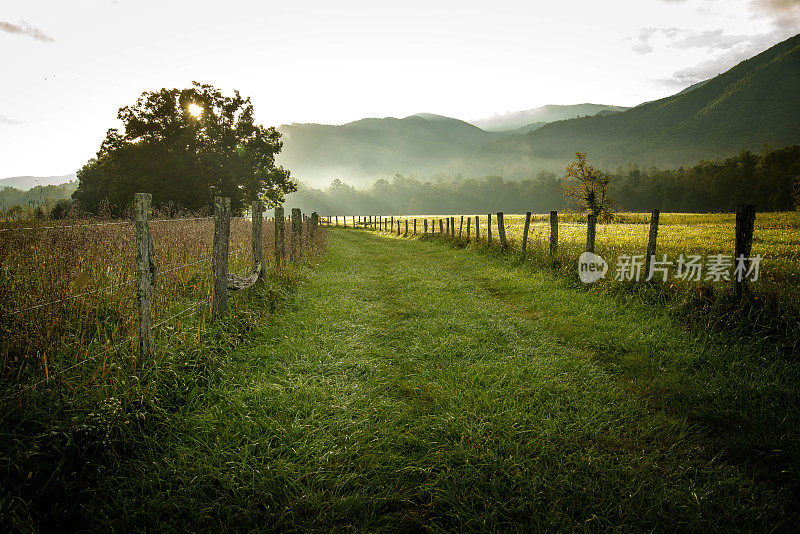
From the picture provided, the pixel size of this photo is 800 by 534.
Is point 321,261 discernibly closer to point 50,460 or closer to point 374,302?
point 374,302

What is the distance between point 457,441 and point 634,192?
119 metres

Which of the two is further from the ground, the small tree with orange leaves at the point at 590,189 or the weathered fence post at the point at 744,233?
the small tree with orange leaves at the point at 590,189

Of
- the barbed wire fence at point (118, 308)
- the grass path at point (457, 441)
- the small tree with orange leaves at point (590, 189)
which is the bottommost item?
the grass path at point (457, 441)

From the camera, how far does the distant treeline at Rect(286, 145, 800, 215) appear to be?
65.2 meters

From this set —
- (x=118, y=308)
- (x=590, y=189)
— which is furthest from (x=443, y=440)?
(x=590, y=189)

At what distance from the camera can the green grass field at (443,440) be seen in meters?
2.38

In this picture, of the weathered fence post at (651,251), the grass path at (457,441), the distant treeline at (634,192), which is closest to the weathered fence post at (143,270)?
the grass path at (457,441)

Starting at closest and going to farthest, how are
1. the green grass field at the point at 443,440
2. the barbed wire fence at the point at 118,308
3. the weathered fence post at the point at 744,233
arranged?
the green grass field at the point at 443,440
the barbed wire fence at the point at 118,308
the weathered fence post at the point at 744,233

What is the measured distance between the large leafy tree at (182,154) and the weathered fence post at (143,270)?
33.7m

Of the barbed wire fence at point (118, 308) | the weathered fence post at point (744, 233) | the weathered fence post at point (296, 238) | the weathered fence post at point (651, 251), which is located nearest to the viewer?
the barbed wire fence at point (118, 308)

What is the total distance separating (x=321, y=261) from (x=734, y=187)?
330 feet

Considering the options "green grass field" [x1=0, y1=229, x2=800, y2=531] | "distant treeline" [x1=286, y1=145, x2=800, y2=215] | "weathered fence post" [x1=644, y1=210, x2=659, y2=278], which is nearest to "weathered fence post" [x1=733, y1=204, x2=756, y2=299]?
"weathered fence post" [x1=644, y1=210, x2=659, y2=278]

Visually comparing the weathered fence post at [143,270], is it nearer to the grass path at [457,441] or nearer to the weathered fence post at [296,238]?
the grass path at [457,441]

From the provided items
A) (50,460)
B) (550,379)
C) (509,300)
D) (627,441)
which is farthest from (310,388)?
(509,300)
